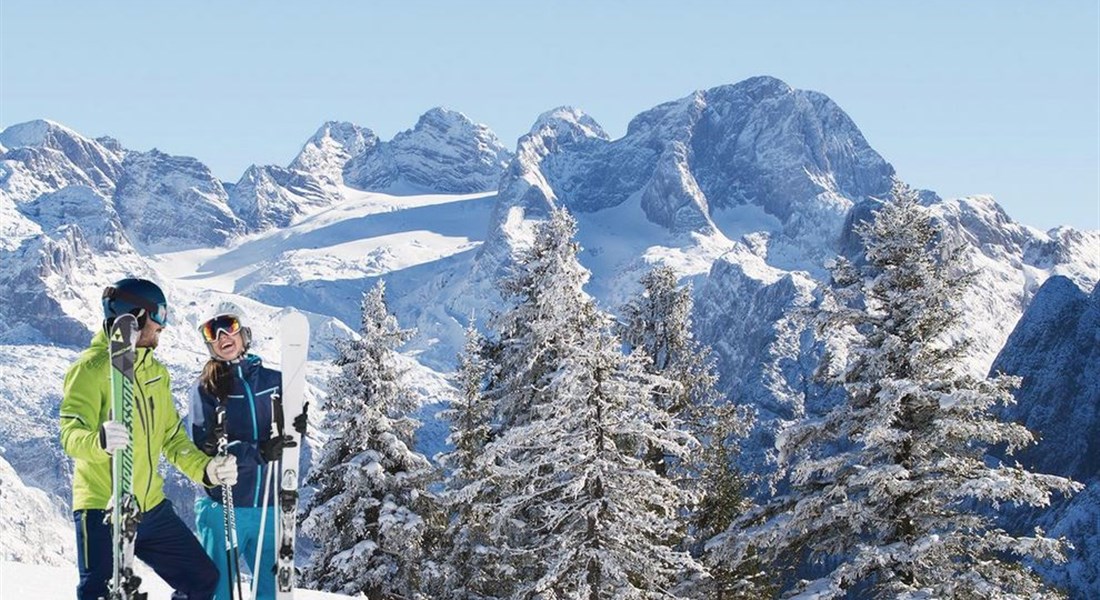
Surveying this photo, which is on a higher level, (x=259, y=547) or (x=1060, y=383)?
(x=259, y=547)

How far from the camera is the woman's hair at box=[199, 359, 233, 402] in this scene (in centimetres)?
720

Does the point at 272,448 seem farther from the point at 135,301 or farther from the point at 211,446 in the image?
the point at 135,301

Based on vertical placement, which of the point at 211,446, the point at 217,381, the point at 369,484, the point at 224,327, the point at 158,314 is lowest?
the point at 369,484

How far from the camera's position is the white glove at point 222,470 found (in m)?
6.60

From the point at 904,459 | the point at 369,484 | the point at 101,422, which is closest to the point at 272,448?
the point at 101,422

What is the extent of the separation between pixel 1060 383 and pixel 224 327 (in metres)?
101

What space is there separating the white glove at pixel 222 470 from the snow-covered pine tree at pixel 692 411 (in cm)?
1364

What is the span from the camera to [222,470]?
6.59m

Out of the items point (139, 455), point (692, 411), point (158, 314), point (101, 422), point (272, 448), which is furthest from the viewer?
point (692, 411)

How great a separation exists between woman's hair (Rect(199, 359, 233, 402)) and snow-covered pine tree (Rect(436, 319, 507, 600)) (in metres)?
11.4

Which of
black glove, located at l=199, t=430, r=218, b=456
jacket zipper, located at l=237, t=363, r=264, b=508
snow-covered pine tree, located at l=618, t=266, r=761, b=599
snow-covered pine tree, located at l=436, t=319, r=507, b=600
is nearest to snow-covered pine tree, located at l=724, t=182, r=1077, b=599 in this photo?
snow-covered pine tree, located at l=618, t=266, r=761, b=599

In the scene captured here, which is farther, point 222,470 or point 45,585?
point 45,585

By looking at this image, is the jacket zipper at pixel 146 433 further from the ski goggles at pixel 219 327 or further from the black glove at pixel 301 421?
the black glove at pixel 301 421

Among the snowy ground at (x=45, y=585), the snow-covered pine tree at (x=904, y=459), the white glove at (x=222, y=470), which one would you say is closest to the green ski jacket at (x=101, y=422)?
the white glove at (x=222, y=470)
